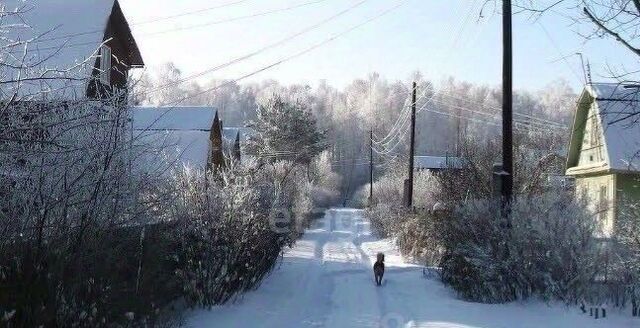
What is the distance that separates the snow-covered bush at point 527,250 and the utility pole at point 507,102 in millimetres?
726

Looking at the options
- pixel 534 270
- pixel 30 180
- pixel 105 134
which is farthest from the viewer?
pixel 534 270

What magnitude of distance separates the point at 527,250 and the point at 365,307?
2944mm

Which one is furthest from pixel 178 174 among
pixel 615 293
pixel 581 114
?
pixel 581 114

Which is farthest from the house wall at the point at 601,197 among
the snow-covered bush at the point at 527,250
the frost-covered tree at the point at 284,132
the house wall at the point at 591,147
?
the frost-covered tree at the point at 284,132

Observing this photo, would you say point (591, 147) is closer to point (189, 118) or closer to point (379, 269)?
point (379, 269)

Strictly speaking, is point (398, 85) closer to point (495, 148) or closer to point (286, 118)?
point (286, 118)

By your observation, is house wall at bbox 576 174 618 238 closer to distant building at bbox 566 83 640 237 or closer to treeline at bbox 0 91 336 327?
distant building at bbox 566 83 640 237

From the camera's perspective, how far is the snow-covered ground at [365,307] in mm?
10125

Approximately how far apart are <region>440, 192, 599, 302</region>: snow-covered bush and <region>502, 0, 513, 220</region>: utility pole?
726mm

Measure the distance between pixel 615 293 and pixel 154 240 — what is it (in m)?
7.12

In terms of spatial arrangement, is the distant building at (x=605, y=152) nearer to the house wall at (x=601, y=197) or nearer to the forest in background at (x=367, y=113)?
the house wall at (x=601, y=197)

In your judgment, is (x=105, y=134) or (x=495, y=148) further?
(x=495, y=148)

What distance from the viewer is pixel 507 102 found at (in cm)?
1372

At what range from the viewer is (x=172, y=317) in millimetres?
9219
